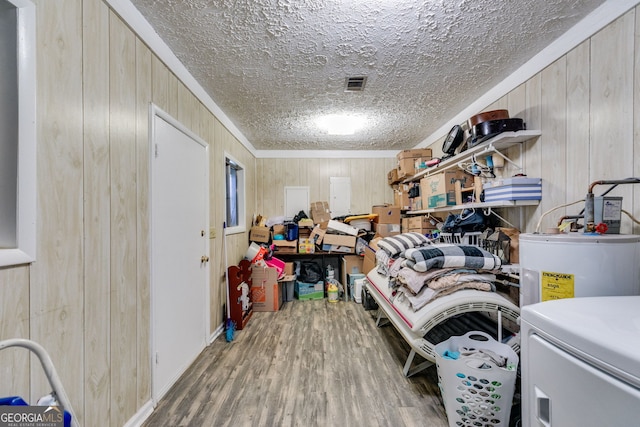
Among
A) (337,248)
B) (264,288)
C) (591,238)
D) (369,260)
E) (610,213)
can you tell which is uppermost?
(610,213)

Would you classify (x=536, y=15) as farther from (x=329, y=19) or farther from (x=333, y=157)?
(x=333, y=157)

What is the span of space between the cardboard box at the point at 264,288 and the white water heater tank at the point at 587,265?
2831mm

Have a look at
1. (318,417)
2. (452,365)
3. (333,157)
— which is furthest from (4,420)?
(333,157)

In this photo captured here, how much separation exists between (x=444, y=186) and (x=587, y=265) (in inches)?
72.0

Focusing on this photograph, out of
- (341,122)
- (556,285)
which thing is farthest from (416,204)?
(556,285)

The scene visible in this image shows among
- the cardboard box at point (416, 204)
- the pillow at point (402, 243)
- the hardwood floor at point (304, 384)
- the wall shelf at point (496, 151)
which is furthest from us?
the cardboard box at point (416, 204)

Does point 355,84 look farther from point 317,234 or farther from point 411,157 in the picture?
point 317,234

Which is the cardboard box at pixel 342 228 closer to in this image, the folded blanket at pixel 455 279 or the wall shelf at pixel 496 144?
the wall shelf at pixel 496 144

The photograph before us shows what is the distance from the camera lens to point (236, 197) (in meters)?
3.74

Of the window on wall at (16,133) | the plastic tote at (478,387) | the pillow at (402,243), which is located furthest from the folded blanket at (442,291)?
the window on wall at (16,133)

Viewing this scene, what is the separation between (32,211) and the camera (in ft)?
3.00

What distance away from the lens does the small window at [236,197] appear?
3.40 meters

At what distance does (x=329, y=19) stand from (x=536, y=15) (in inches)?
49.0

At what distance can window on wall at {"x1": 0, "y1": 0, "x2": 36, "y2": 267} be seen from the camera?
33.9 inches
